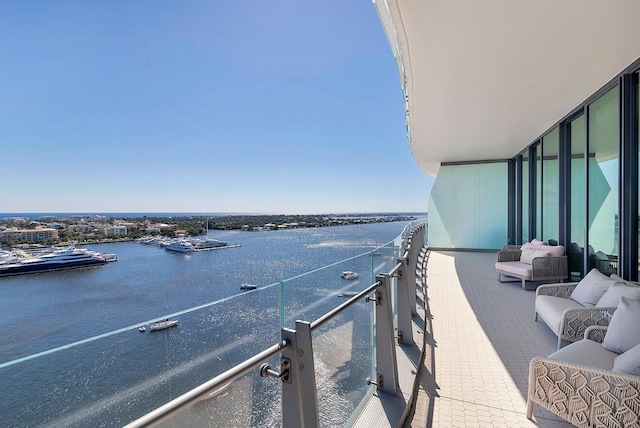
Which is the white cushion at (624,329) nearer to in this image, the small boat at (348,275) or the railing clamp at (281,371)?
the small boat at (348,275)

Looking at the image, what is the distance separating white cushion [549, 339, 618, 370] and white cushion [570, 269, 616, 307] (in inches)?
50.7

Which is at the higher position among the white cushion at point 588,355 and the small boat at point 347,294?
the small boat at point 347,294

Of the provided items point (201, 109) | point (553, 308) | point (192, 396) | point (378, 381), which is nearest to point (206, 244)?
point (201, 109)

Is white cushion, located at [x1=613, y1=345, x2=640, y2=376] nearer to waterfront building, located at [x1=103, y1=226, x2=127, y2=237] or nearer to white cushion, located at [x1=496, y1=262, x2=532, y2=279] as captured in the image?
white cushion, located at [x1=496, y1=262, x2=532, y2=279]

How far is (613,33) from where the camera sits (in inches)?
127

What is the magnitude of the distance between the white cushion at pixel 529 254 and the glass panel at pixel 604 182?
0.78 metres

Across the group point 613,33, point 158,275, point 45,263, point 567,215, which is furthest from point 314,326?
point 158,275

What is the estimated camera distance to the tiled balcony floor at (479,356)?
220 cm

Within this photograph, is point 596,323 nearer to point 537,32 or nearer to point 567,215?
point 537,32

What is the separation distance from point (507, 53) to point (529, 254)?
4.41 m

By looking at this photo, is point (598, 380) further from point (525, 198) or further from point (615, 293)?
point (525, 198)

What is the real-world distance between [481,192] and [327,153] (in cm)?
2110

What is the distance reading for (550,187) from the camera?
6.85 m

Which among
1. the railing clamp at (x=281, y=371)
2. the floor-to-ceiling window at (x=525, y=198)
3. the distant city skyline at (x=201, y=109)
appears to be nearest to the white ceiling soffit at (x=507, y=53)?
the distant city skyline at (x=201, y=109)
